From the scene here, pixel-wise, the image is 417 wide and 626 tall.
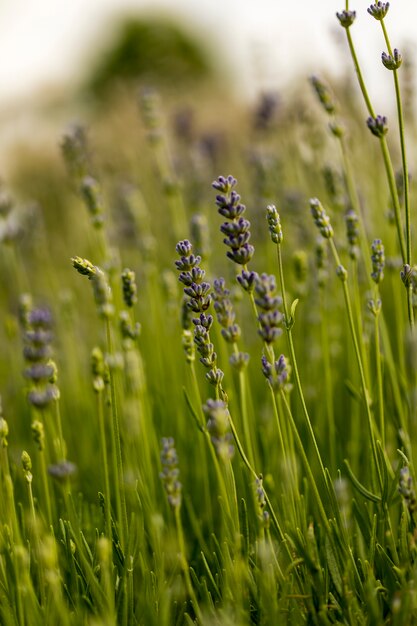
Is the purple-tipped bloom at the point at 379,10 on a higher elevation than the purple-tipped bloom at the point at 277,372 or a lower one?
higher

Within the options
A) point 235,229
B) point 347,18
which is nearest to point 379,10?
point 347,18

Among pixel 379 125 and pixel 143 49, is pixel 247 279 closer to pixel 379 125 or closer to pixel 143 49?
pixel 379 125

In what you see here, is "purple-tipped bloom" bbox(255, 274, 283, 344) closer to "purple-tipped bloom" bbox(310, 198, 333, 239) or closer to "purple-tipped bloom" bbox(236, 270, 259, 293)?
"purple-tipped bloom" bbox(236, 270, 259, 293)

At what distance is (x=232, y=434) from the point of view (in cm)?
173

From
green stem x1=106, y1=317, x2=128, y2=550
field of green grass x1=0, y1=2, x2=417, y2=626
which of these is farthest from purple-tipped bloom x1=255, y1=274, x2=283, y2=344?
green stem x1=106, y1=317, x2=128, y2=550

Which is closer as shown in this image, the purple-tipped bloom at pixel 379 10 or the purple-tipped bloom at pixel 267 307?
the purple-tipped bloom at pixel 267 307

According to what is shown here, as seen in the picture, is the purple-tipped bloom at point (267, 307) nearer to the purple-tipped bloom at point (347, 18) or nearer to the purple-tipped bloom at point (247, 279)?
the purple-tipped bloom at point (247, 279)

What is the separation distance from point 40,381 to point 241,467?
1.70 ft

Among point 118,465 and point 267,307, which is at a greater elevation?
point 267,307

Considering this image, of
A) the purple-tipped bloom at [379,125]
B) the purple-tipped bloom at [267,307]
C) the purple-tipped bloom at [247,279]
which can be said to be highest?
the purple-tipped bloom at [379,125]

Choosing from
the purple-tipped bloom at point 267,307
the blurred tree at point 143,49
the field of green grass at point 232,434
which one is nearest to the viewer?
the purple-tipped bloom at point 267,307

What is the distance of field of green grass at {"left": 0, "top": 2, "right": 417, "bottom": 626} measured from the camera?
4.65ft

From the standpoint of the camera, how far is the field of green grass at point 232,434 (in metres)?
1.42

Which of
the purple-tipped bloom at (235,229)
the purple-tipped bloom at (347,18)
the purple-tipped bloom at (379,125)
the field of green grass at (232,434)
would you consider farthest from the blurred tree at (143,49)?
the purple-tipped bloom at (235,229)
